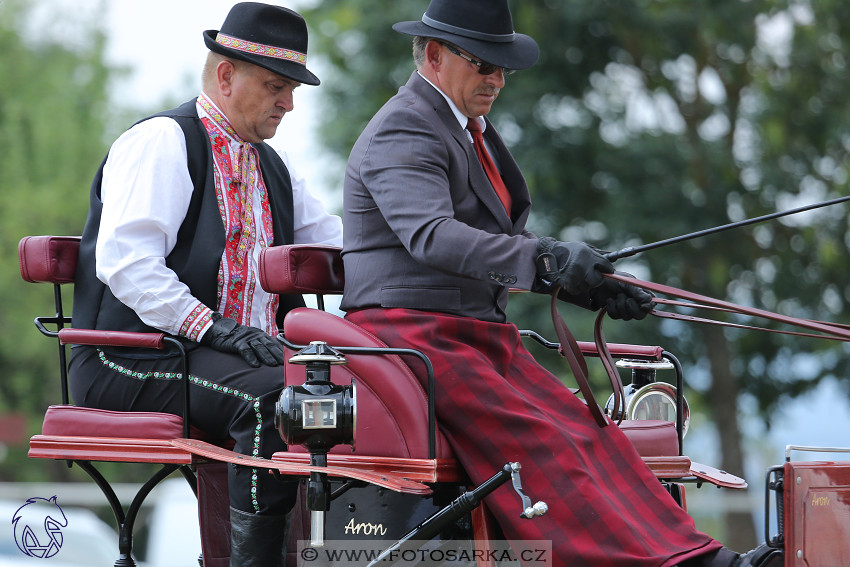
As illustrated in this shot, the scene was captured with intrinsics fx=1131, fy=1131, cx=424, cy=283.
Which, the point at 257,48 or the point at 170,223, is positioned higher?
the point at 257,48

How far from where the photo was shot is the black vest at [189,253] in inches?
148

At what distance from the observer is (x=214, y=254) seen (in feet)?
12.4

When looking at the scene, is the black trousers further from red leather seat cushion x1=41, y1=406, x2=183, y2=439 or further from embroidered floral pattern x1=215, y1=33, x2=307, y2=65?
embroidered floral pattern x1=215, y1=33, x2=307, y2=65

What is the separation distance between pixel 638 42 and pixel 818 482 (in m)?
6.07

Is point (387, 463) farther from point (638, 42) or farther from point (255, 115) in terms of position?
point (638, 42)

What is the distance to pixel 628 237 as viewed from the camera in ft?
25.9

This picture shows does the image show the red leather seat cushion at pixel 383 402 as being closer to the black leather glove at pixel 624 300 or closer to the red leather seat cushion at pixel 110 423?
the red leather seat cushion at pixel 110 423

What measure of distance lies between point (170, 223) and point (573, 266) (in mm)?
1441

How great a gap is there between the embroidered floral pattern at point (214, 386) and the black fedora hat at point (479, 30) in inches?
48.3

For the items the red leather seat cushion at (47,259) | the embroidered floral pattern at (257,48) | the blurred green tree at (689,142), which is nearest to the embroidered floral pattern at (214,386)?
the red leather seat cushion at (47,259)

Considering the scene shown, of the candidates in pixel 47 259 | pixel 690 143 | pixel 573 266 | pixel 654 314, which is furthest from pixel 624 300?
pixel 690 143

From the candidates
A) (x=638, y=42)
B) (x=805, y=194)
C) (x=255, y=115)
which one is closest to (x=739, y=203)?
(x=805, y=194)

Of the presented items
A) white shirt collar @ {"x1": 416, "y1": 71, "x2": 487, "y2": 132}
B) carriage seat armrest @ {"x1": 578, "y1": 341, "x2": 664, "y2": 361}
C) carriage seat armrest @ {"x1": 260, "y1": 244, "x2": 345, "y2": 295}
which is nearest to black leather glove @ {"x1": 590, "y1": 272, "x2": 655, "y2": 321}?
carriage seat armrest @ {"x1": 578, "y1": 341, "x2": 664, "y2": 361}

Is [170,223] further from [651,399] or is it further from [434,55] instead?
[651,399]
